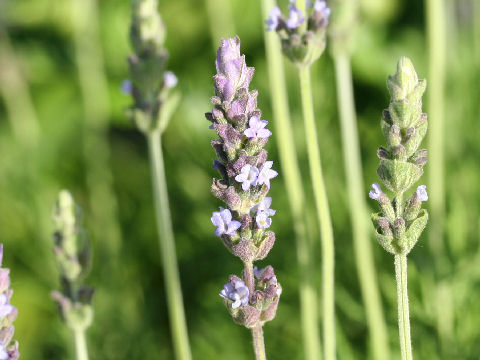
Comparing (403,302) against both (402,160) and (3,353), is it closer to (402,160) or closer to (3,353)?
(402,160)

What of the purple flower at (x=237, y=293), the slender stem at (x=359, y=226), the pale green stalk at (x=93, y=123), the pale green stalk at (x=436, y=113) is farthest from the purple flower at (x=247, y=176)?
the pale green stalk at (x=93, y=123)

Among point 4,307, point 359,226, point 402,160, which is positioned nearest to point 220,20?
point 359,226

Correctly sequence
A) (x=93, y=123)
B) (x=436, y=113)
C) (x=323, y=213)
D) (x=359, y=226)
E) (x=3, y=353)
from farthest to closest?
1. (x=93, y=123)
2. (x=436, y=113)
3. (x=359, y=226)
4. (x=323, y=213)
5. (x=3, y=353)

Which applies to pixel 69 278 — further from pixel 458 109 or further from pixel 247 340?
pixel 458 109

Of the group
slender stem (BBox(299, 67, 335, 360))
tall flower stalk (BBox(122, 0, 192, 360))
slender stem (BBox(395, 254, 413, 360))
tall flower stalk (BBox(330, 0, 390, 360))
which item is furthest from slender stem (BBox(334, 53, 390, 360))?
slender stem (BBox(395, 254, 413, 360))

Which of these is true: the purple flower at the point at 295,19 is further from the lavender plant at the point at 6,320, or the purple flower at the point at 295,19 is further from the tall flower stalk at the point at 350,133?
the lavender plant at the point at 6,320

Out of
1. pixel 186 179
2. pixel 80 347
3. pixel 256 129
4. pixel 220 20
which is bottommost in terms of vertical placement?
pixel 80 347

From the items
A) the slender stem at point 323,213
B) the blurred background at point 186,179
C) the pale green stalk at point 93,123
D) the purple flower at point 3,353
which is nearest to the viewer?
the purple flower at point 3,353
